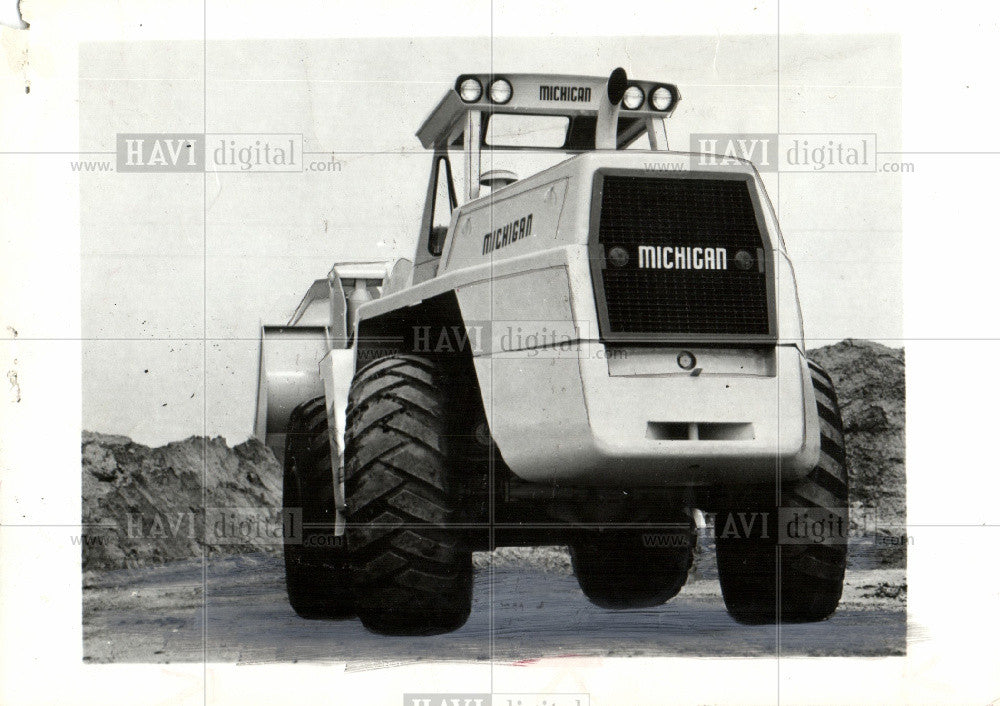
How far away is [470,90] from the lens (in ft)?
23.3

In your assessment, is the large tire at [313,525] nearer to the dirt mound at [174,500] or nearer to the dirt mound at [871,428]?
the dirt mound at [174,500]

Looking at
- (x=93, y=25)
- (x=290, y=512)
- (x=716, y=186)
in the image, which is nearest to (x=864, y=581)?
(x=290, y=512)

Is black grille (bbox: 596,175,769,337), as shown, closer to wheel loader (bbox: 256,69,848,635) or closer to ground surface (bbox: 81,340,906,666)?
wheel loader (bbox: 256,69,848,635)

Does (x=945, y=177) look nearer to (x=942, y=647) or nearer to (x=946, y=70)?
(x=946, y=70)

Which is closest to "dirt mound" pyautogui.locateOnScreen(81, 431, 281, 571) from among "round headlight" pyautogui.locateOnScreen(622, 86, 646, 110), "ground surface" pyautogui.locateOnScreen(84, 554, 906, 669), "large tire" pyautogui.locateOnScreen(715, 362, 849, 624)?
"ground surface" pyautogui.locateOnScreen(84, 554, 906, 669)

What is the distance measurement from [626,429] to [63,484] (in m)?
3.20

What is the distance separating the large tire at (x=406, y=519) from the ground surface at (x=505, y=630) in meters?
0.31

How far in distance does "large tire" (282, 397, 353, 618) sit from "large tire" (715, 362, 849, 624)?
294 cm

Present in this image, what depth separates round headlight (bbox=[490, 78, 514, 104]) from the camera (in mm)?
7109

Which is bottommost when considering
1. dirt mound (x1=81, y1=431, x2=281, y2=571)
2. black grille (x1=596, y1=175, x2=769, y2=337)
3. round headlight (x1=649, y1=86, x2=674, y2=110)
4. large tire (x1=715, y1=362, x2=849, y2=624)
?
dirt mound (x1=81, y1=431, x2=281, y2=571)

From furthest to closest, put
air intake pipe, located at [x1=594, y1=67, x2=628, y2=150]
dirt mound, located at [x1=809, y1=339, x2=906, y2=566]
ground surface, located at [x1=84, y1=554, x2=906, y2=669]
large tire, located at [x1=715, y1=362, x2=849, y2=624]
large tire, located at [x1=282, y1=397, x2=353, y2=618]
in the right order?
1. dirt mound, located at [x1=809, y1=339, x2=906, y2=566]
2. large tire, located at [x1=282, y1=397, x2=353, y2=618]
3. air intake pipe, located at [x1=594, y1=67, x2=628, y2=150]
4. ground surface, located at [x1=84, y1=554, x2=906, y2=669]
5. large tire, located at [x1=715, y1=362, x2=849, y2=624]

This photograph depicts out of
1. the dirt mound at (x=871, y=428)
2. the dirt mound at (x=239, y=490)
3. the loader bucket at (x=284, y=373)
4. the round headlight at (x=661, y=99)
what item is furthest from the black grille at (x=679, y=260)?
the dirt mound at (x=871, y=428)

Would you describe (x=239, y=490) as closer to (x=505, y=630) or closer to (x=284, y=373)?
(x=284, y=373)

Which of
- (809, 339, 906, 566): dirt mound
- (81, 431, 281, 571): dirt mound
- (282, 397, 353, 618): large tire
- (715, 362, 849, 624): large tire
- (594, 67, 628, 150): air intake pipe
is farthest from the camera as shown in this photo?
(809, 339, 906, 566): dirt mound
